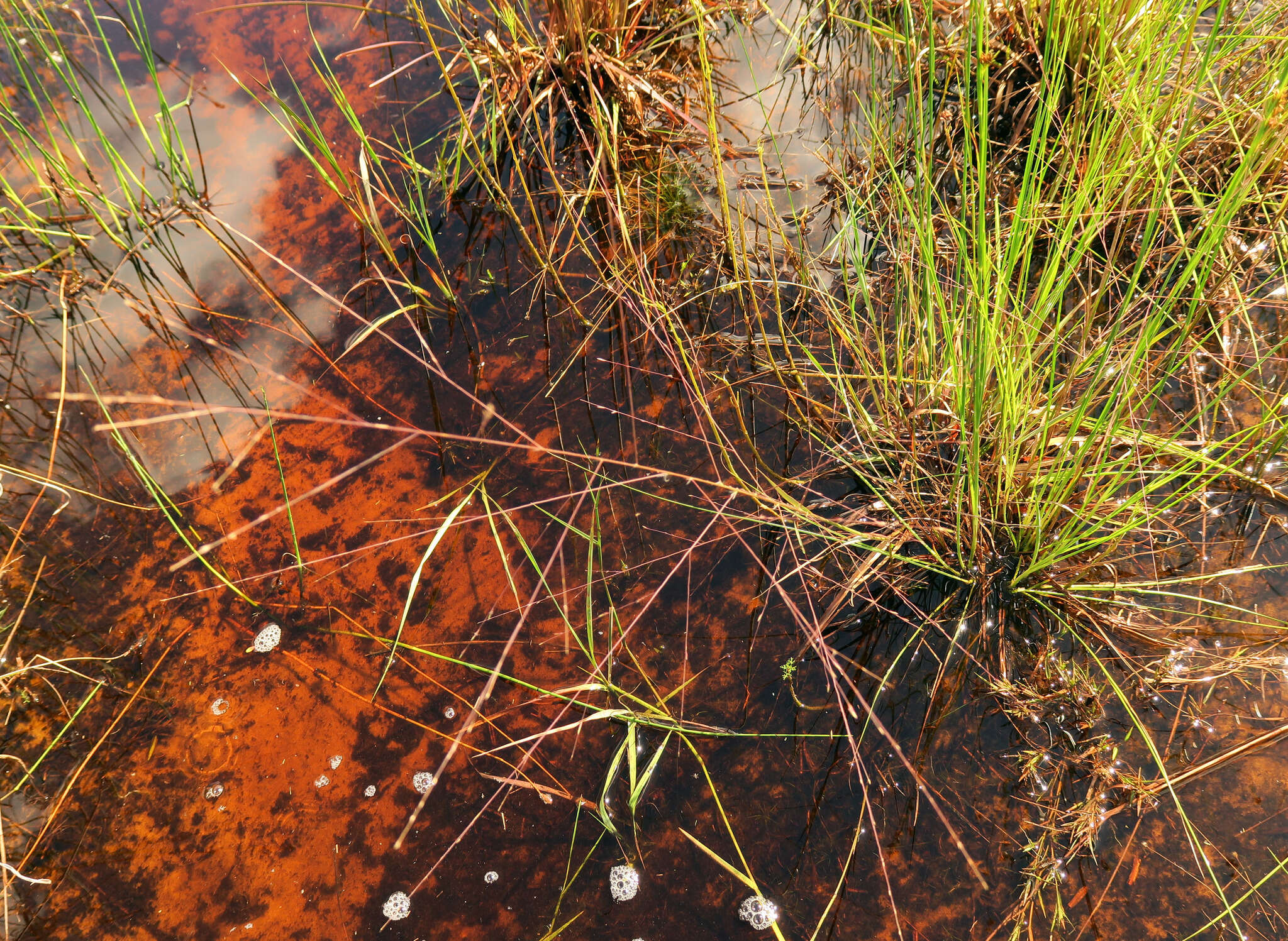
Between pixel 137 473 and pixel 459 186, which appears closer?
pixel 137 473

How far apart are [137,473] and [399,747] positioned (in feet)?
3.38

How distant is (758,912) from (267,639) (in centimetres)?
117

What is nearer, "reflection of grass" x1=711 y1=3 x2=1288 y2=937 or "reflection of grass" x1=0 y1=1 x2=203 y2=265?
"reflection of grass" x1=711 y1=3 x2=1288 y2=937

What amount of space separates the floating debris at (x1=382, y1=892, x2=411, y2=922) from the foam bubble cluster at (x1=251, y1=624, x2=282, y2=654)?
1.97ft

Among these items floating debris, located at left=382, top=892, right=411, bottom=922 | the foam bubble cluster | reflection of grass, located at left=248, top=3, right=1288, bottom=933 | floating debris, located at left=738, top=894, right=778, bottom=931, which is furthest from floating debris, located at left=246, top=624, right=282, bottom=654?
floating debris, located at left=738, top=894, right=778, bottom=931

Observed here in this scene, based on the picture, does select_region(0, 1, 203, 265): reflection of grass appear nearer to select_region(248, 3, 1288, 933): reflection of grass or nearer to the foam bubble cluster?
select_region(248, 3, 1288, 933): reflection of grass

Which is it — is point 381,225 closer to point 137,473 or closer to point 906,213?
point 137,473

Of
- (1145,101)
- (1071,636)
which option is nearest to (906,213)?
(1145,101)

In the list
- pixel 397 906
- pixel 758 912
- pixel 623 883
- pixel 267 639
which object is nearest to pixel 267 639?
pixel 267 639

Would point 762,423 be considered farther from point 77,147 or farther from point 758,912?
point 77,147

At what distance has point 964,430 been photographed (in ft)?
4.27

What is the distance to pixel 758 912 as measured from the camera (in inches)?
50.0

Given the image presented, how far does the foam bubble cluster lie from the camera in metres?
1.60

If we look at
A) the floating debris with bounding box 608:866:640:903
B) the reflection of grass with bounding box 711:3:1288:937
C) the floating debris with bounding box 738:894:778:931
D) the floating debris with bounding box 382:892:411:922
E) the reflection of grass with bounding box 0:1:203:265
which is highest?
the reflection of grass with bounding box 0:1:203:265
